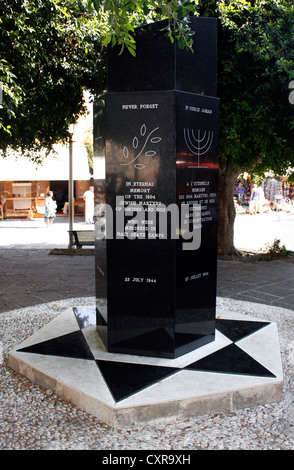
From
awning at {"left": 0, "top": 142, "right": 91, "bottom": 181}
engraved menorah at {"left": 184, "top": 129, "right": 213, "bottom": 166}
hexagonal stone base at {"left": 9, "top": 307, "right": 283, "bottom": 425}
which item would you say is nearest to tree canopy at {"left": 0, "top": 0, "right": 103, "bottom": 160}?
engraved menorah at {"left": 184, "top": 129, "right": 213, "bottom": 166}

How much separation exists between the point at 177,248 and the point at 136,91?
4.45ft

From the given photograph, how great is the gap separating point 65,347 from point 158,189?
1692mm

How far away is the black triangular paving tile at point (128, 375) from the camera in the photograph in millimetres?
3150

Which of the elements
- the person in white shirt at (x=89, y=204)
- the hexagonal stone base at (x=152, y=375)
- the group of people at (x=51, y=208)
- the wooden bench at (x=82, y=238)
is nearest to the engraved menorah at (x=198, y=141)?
the hexagonal stone base at (x=152, y=375)

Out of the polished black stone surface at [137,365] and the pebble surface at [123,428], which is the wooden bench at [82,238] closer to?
the polished black stone surface at [137,365]

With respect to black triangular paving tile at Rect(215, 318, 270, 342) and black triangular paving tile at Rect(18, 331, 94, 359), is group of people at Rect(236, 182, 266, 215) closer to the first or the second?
black triangular paving tile at Rect(215, 318, 270, 342)

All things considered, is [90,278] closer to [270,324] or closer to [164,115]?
[270,324]

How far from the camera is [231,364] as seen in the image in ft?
11.8

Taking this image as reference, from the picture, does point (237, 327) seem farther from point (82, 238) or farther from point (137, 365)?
point (82, 238)

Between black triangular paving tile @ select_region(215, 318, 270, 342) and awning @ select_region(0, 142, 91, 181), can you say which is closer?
black triangular paving tile @ select_region(215, 318, 270, 342)

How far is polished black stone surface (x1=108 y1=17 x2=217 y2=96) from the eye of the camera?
3.50 m

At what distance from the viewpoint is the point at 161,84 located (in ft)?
11.6

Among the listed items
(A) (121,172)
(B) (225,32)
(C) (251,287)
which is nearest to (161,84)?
(A) (121,172)

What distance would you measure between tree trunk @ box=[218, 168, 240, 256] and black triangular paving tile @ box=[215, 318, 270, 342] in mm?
6238
